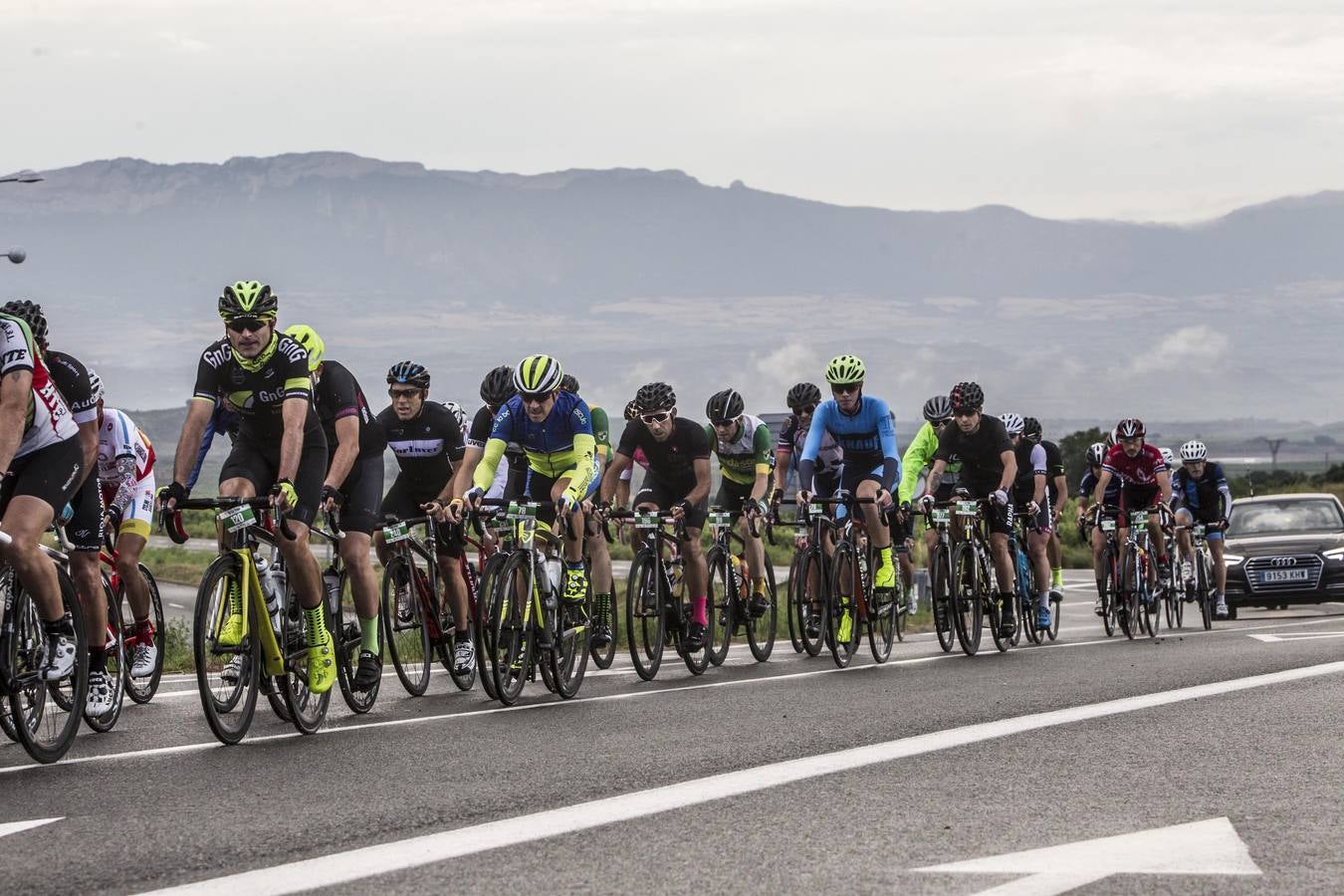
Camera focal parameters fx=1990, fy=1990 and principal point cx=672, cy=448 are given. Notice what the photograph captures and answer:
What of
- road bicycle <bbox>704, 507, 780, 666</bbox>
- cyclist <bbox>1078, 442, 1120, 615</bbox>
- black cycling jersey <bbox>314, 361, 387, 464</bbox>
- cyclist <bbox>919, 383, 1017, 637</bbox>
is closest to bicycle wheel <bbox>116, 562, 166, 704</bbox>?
black cycling jersey <bbox>314, 361, 387, 464</bbox>

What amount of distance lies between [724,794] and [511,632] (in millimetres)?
4161

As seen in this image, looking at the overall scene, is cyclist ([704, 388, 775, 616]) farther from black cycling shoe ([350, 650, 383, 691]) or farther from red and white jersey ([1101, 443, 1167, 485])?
red and white jersey ([1101, 443, 1167, 485])

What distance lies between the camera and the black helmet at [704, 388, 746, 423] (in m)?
15.3

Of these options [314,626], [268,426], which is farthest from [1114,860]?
[268,426]

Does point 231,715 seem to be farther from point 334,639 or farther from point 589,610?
point 589,610

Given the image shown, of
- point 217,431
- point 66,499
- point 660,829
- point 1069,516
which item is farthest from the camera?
point 1069,516

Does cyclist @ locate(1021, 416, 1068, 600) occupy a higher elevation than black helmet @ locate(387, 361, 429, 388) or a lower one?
lower

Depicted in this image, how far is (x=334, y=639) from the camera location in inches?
416

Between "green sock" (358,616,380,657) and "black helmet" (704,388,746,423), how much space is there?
185 inches

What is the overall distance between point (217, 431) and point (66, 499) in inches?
62.4

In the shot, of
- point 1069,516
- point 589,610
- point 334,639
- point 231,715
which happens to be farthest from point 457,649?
point 1069,516

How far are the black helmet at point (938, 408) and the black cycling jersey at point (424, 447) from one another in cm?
609

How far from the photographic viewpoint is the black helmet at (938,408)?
18.3 meters

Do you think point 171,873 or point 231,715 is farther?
point 231,715
